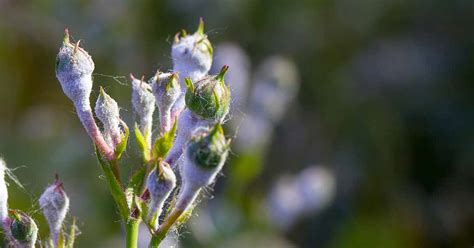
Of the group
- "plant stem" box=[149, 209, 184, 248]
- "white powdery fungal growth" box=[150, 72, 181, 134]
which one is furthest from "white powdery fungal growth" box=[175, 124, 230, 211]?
"white powdery fungal growth" box=[150, 72, 181, 134]

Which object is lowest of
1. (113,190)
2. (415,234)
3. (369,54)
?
(415,234)

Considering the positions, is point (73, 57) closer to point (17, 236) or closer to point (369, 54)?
point (17, 236)

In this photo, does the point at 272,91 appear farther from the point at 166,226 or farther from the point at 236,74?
the point at 166,226

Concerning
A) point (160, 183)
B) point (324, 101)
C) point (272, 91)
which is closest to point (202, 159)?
point (160, 183)

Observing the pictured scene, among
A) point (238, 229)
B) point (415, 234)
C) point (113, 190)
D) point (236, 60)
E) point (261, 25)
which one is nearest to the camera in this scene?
point (113, 190)

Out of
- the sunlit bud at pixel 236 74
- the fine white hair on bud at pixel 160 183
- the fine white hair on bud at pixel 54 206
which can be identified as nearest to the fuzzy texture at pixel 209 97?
the fine white hair on bud at pixel 160 183

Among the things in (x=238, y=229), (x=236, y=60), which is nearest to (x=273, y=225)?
(x=238, y=229)
